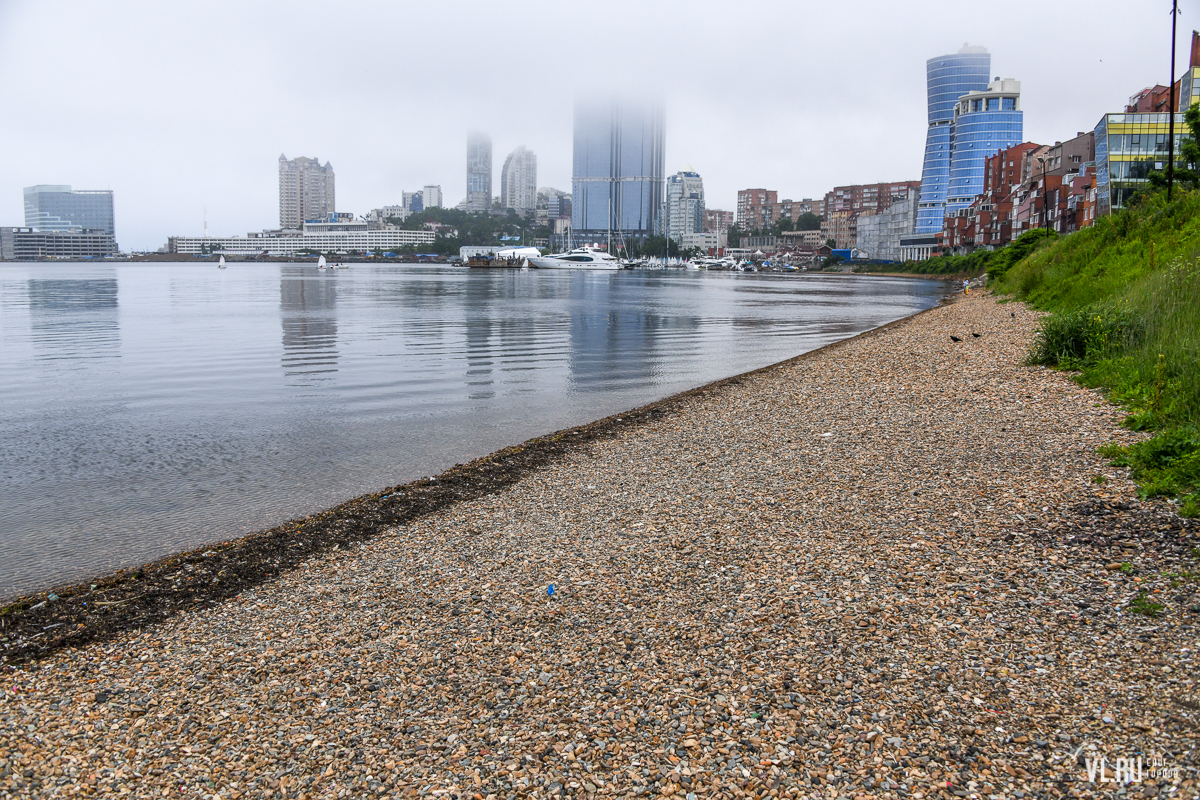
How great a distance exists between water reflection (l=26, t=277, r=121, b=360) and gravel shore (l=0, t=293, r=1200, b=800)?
22.5m

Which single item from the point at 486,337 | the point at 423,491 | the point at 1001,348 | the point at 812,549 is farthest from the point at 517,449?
the point at 486,337

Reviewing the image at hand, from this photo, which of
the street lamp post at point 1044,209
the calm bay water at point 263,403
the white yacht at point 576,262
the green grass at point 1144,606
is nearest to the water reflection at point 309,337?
the calm bay water at point 263,403

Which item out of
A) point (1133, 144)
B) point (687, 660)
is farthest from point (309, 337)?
point (1133, 144)

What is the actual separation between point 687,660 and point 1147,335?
36.6 feet

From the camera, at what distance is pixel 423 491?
9.88m

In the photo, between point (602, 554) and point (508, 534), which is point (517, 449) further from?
point (602, 554)

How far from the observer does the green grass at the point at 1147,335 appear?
7922 mm

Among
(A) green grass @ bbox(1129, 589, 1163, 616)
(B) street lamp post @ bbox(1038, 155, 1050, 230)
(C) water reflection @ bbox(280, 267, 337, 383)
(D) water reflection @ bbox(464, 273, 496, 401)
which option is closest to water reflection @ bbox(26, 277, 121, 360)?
(C) water reflection @ bbox(280, 267, 337, 383)

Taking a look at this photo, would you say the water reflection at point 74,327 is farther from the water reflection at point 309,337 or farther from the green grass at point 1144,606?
the green grass at point 1144,606

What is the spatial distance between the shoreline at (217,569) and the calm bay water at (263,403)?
0.78 m

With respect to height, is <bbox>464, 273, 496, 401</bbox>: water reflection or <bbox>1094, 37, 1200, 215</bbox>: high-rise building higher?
<bbox>1094, 37, 1200, 215</bbox>: high-rise building

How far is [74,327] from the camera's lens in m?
34.4

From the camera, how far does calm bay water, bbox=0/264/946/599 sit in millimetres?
9680

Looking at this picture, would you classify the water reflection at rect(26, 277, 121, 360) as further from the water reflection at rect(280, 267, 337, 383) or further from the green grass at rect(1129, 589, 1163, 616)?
the green grass at rect(1129, 589, 1163, 616)
